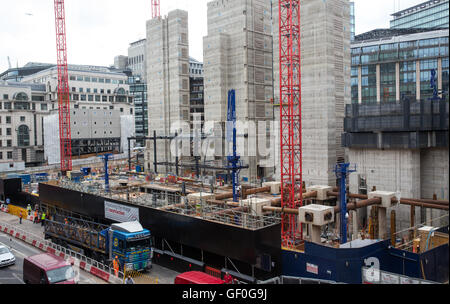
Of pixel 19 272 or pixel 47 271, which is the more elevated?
pixel 47 271

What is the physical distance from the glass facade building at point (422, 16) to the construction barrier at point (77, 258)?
12527cm

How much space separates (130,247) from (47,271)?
20.5 ft

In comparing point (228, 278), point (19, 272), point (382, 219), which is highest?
point (382, 219)

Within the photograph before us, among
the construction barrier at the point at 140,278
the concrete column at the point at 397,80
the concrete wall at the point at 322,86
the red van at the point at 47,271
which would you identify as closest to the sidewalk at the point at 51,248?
the construction barrier at the point at 140,278

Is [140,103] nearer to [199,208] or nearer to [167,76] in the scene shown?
[167,76]

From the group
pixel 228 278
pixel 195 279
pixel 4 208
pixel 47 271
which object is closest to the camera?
pixel 195 279

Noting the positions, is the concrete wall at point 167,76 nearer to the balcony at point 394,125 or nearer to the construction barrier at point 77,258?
the construction barrier at point 77,258

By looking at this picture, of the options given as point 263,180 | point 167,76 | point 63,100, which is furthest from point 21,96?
point 263,180

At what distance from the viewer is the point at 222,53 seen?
7331 cm

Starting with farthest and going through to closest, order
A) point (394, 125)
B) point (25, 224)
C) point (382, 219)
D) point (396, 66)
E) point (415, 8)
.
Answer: point (415, 8), point (396, 66), point (25, 224), point (394, 125), point (382, 219)

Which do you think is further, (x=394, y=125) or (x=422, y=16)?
(x=422, y=16)

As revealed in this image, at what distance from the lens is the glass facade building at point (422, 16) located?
423 feet

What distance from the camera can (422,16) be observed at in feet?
456
